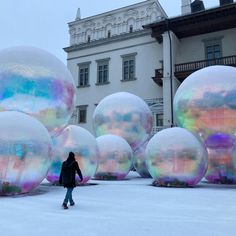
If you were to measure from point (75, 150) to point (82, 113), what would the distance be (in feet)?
69.5

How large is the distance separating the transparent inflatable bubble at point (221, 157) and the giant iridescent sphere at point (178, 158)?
1.82 ft

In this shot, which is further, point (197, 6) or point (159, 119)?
point (197, 6)

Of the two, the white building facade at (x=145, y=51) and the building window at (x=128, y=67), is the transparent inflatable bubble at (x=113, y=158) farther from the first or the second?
the building window at (x=128, y=67)

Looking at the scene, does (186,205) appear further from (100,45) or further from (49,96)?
(100,45)

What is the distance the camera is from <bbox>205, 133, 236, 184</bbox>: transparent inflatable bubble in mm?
9188

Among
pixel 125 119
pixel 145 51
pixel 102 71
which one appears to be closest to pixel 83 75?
pixel 102 71

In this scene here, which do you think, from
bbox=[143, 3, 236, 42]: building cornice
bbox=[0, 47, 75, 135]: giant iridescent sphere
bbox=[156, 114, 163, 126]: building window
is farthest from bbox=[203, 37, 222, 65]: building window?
bbox=[0, 47, 75, 135]: giant iridescent sphere

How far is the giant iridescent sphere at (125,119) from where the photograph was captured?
42.6 ft

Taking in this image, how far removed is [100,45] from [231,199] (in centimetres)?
2480

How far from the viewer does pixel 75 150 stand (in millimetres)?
8867

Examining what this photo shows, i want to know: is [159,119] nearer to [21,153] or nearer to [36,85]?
[36,85]

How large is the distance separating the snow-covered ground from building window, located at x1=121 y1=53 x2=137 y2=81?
21034 millimetres

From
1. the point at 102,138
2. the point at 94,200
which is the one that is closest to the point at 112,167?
the point at 102,138

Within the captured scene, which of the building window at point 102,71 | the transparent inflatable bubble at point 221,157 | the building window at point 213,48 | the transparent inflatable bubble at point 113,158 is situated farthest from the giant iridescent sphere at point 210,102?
the building window at point 102,71
